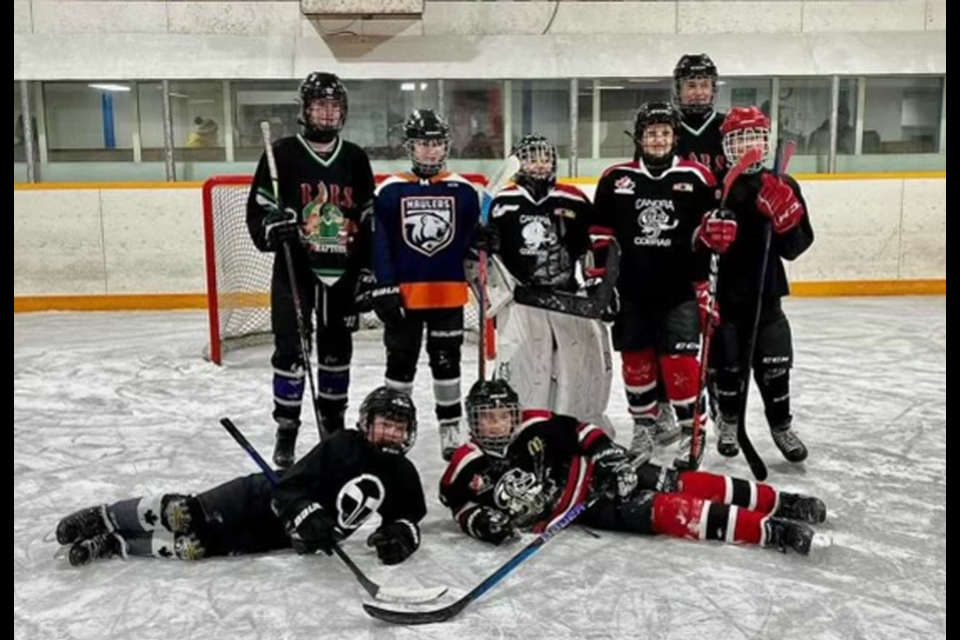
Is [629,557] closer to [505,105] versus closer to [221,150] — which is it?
[505,105]

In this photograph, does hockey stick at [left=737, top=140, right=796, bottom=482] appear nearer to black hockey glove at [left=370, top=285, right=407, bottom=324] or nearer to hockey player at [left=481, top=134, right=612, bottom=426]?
hockey player at [left=481, top=134, right=612, bottom=426]

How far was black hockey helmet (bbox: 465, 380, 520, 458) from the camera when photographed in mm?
1896

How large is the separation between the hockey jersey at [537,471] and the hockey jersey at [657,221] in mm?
444

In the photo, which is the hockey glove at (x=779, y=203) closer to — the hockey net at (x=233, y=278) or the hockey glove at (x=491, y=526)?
the hockey glove at (x=491, y=526)

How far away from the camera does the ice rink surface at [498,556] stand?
60.8 inches

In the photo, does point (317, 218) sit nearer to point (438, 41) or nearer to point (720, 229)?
point (720, 229)

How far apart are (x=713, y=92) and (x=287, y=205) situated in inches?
41.2

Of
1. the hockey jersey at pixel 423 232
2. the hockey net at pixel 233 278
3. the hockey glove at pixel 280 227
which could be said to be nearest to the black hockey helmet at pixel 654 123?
the hockey jersey at pixel 423 232

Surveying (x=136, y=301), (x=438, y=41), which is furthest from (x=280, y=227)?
(x=136, y=301)

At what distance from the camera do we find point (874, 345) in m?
3.98

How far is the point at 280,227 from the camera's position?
2146 mm

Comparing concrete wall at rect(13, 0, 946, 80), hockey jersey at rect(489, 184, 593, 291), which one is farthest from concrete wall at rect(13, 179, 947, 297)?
hockey jersey at rect(489, 184, 593, 291)

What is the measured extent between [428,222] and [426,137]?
193mm
